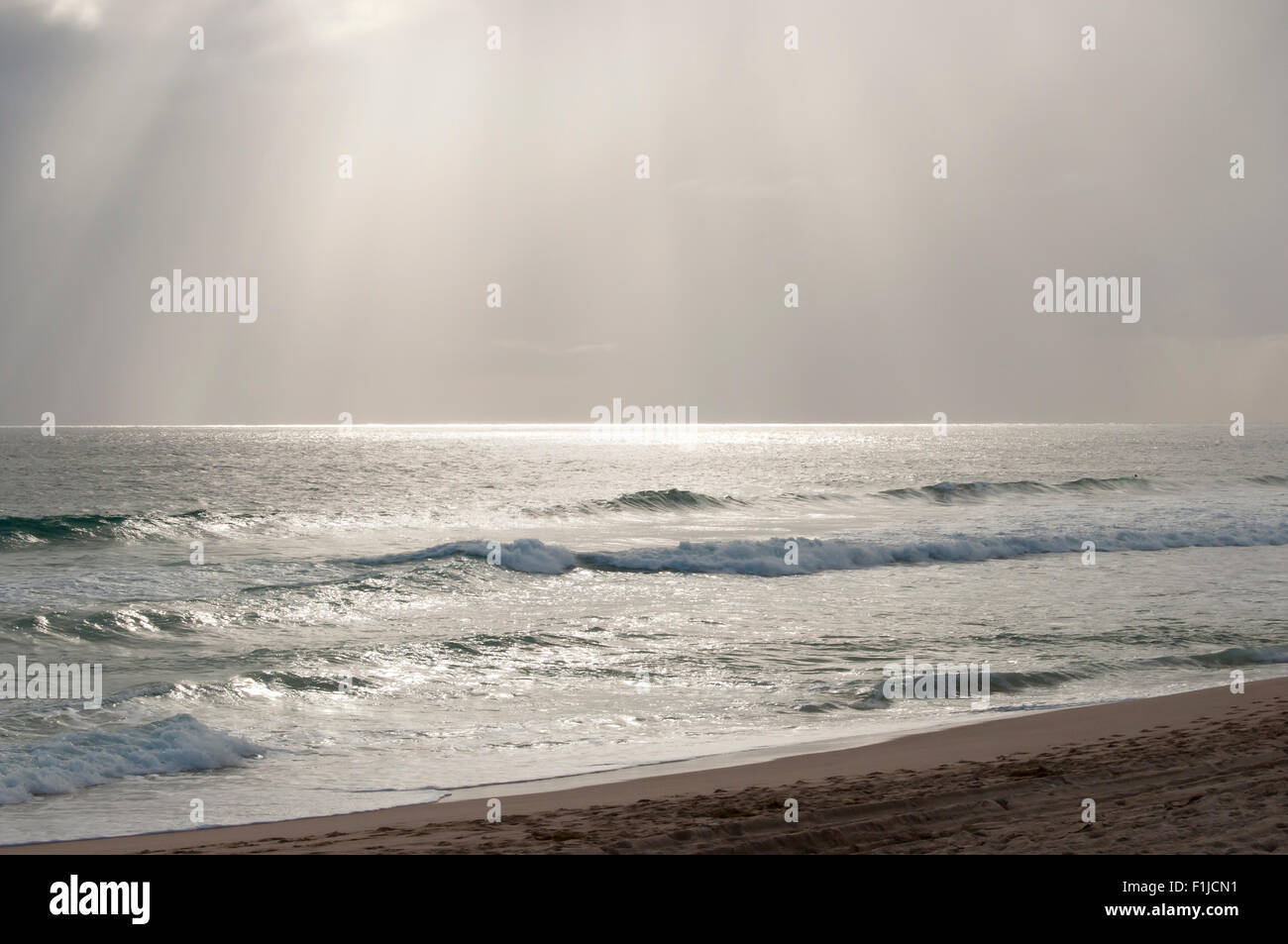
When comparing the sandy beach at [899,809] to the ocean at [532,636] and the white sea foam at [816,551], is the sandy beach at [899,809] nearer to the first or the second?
the ocean at [532,636]

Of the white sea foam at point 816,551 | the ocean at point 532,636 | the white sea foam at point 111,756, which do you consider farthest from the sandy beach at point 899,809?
the white sea foam at point 816,551

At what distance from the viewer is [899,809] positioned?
317 inches

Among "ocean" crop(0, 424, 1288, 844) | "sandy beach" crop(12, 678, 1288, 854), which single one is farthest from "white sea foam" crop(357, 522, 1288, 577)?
"sandy beach" crop(12, 678, 1288, 854)

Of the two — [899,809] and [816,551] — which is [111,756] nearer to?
[899,809]

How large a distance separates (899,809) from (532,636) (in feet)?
38.3

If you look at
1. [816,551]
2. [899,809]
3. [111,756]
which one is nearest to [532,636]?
[111,756]

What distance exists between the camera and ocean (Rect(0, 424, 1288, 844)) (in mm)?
10961

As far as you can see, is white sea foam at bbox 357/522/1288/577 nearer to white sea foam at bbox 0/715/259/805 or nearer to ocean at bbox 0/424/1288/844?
ocean at bbox 0/424/1288/844

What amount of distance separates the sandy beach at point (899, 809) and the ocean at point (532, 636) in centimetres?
91

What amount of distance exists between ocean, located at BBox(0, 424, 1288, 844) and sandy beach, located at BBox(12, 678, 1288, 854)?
3.00ft

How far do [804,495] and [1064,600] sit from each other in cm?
4053

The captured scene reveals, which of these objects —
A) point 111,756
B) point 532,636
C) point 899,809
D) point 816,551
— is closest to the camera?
point 899,809

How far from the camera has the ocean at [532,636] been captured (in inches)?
432
